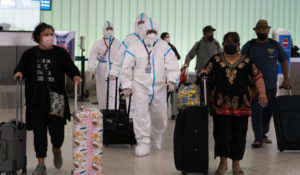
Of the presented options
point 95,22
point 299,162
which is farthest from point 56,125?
point 95,22

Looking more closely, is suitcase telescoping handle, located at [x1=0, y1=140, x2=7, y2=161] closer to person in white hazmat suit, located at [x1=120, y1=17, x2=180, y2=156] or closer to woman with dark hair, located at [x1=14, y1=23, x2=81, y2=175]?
woman with dark hair, located at [x1=14, y1=23, x2=81, y2=175]

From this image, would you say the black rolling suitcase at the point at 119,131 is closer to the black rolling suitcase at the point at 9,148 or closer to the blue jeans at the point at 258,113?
the blue jeans at the point at 258,113

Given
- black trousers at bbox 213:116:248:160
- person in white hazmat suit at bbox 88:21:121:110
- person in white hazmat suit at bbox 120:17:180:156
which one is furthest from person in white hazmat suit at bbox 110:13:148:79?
person in white hazmat suit at bbox 88:21:121:110

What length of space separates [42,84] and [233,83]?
5.43ft

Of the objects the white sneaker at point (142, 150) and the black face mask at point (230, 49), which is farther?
the white sneaker at point (142, 150)

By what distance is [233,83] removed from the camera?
499 cm

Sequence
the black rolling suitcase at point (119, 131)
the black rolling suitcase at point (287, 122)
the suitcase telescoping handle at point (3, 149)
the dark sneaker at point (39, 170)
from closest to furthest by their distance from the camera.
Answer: the suitcase telescoping handle at point (3, 149) < the dark sneaker at point (39, 170) < the black rolling suitcase at point (287, 122) < the black rolling suitcase at point (119, 131)

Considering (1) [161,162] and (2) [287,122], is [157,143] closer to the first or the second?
(1) [161,162]

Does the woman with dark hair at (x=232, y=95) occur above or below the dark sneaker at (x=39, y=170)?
above

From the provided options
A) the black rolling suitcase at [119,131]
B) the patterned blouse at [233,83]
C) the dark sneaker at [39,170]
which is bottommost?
the dark sneaker at [39,170]

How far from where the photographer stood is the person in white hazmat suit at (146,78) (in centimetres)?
617

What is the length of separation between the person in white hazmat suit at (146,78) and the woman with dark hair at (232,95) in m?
1.15

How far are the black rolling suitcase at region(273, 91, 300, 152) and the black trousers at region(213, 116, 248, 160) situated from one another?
1.51 meters

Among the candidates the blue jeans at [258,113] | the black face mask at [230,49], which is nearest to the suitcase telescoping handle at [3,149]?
the black face mask at [230,49]
